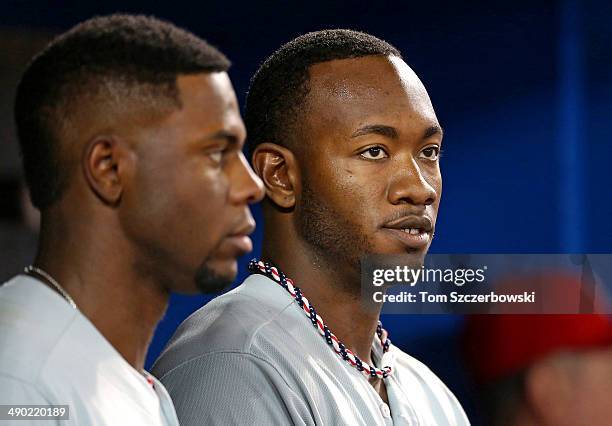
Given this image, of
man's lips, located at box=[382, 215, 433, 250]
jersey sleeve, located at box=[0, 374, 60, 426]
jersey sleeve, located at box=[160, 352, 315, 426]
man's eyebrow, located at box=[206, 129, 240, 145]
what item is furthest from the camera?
man's lips, located at box=[382, 215, 433, 250]

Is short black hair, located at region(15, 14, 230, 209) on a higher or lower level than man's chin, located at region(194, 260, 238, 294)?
higher

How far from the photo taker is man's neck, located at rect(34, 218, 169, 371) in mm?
859

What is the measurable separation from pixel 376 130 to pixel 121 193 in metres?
0.39

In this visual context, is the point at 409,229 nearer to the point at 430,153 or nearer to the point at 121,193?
the point at 430,153

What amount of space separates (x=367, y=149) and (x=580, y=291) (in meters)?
0.35

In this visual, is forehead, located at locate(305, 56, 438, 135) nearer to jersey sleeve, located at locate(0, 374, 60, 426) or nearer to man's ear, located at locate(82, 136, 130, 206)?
man's ear, located at locate(82, 136, 130, 206)

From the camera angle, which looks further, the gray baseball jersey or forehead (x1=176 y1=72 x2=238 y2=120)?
the gray baseball jersey

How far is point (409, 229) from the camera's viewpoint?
117 centimetres

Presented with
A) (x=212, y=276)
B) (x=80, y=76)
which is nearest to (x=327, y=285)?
(x=212, y=276)

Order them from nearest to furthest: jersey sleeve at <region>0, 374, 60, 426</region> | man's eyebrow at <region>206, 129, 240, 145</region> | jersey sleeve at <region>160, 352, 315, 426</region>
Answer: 1. jersey sleeve at <region>0, 374, 60, 426</region>
2. man's eyebrow at <region>206, 129, 240, 145</region>
3. jersey sleeve at <region>160, 352, 315, 426</region>

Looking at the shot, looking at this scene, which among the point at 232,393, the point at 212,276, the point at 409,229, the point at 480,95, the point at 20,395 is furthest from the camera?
the point at 480,95

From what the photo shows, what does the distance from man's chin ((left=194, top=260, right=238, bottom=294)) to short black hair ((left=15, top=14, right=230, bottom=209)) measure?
5.2 inches

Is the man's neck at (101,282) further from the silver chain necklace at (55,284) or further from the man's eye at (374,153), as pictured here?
the man's eye at (374,153)

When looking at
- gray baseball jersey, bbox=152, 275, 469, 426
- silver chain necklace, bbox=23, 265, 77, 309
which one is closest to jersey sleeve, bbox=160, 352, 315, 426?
gray baseball jersey, bbox=152, 275, 469, 426
